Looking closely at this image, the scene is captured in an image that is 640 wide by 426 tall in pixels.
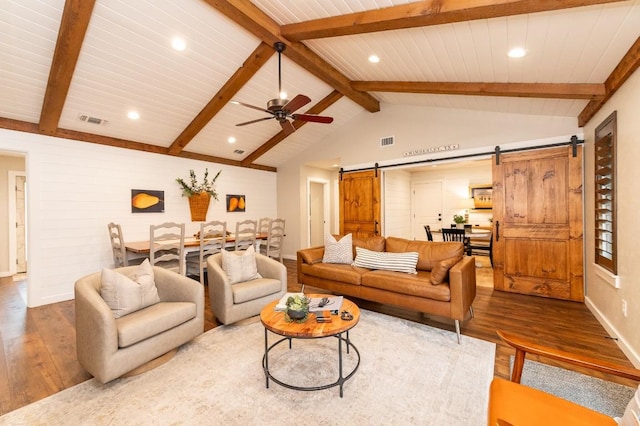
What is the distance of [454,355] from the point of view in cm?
251

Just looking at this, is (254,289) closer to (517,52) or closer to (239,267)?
(239,267)

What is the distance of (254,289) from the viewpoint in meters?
3.22

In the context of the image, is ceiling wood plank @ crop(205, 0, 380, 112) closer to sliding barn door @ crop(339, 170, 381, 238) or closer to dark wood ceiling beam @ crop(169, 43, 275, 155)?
dark wood ceiling beam @ crop(169, 43, 275, 155)

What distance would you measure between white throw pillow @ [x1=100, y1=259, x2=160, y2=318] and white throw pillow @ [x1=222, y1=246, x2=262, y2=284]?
86cm

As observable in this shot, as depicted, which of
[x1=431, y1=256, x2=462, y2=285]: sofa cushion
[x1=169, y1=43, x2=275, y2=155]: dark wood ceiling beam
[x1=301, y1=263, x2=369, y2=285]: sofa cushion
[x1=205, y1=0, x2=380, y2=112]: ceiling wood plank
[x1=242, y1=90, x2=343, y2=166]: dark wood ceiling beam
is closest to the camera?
[x1=205, y1=0, x2=380, y2=112]: ceiling wood plank

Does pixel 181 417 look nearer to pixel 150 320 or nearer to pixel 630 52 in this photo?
pixel 150 320

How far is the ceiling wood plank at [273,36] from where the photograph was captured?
2845 millimetres

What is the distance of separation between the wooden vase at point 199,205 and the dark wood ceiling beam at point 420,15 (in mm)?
3750

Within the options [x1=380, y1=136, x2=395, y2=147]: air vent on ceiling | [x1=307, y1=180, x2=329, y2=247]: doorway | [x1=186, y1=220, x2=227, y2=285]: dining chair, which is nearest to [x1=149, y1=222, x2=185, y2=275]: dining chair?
[x1=186, y1=220, x2=227, y2=285]: dining chair

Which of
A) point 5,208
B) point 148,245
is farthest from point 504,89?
point 5,208

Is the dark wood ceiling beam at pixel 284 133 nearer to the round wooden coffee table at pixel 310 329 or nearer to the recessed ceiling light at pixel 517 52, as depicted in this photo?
the recessed ceiling light at pixel 517 52

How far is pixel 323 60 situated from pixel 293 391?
3.95 meters

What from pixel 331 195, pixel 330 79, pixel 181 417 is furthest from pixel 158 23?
pixel 331 195

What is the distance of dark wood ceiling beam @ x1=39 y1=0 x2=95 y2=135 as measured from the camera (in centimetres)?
261
